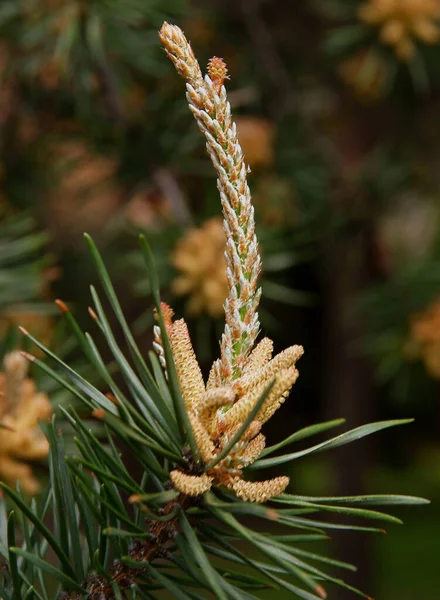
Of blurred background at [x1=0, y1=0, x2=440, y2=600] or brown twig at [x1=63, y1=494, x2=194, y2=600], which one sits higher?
blurred background at [x1=0, y1=0, x2=440, y2=600]

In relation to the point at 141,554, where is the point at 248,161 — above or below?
above

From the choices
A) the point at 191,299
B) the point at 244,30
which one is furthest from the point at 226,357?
the point at 244,30

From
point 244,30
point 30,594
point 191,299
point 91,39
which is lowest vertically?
point 30,594

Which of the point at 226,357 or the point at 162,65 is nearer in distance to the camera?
the point at 226,357

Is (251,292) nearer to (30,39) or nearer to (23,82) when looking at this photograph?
(30,39)

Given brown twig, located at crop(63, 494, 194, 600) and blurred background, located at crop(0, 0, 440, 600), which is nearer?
brown twig, located at crop(63, 494, 194, 600)

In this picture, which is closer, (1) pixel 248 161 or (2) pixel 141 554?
(2) pixel 141 554

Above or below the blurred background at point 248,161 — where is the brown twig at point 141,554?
below

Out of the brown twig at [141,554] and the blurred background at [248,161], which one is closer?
the brown twig at [141,554]
